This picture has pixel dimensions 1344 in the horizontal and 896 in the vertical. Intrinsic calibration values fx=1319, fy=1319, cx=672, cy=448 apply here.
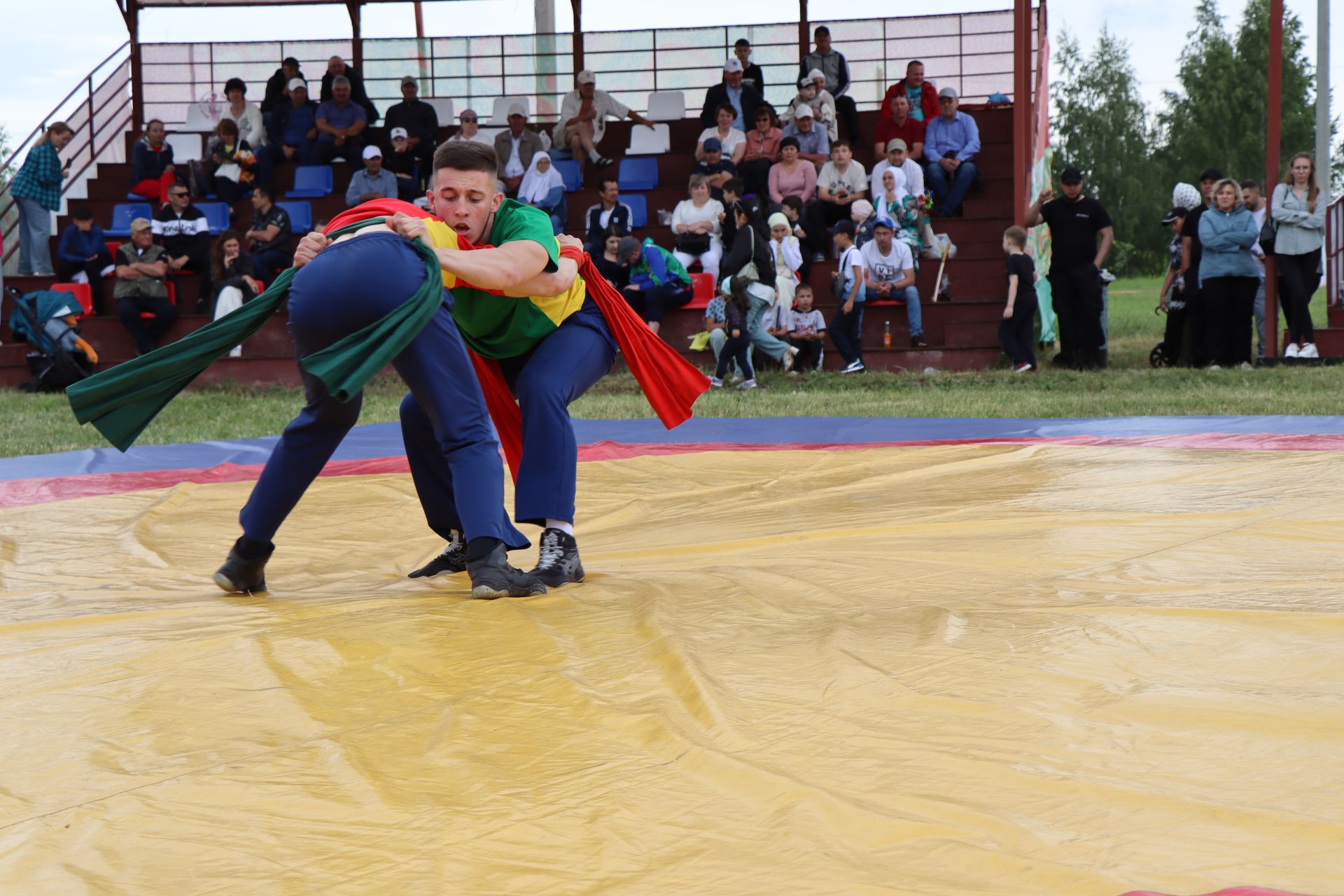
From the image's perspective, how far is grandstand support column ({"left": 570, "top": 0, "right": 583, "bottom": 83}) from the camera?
573 inches

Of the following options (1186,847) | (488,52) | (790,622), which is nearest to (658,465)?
(790,622)

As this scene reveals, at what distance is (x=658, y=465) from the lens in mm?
5055

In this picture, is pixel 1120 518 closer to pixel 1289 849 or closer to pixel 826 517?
pixel 826 517

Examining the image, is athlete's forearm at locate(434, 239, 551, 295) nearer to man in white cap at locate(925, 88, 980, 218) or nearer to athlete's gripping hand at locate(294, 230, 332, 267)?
athlete's gripping hand at locate(294, 230, 332, 267)

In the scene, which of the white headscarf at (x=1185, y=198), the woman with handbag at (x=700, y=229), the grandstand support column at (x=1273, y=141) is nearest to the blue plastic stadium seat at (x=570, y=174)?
the woman with handbag at (x=700, y=229)

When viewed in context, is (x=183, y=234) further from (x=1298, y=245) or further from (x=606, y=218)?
(x=1298, y=245)

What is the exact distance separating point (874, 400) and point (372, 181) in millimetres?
5585

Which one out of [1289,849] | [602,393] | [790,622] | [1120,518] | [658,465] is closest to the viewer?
[1289,849]

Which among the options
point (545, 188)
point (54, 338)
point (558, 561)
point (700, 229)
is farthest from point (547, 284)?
point (545, 188)

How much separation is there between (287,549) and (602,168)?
9600 mm

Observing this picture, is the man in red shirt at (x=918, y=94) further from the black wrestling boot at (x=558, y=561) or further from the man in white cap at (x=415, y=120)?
the black wrestling boot at (x=558, y=561)

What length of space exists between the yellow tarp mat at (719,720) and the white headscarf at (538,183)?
8.56 m

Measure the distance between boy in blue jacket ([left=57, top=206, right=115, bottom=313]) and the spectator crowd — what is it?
0.02 metres

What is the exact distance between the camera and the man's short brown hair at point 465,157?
9.66 ft
